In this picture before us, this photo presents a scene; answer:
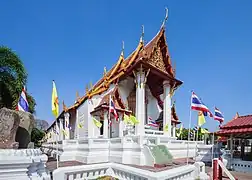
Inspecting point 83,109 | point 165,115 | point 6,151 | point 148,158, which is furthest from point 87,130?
point 6,151

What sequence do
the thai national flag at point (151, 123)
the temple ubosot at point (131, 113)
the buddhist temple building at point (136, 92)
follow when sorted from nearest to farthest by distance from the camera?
the temple ubosot at point (131, 113), the buddhist temple building at point (136, 92), the thai national flag at point (151, 123)

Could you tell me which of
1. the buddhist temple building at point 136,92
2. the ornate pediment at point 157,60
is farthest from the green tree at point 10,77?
the ornate pediment at point 157,60

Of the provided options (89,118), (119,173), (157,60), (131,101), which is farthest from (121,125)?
(119,173)

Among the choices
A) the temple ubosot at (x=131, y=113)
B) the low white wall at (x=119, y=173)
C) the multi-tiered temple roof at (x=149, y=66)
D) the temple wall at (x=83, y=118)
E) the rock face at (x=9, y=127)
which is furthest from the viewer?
the temple wall at (x=83, y=118)

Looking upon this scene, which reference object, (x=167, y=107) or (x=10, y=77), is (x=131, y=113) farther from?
(x=10, y=77)

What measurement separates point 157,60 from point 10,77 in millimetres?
11163

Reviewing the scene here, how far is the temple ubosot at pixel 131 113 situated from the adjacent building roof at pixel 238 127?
11.3ft

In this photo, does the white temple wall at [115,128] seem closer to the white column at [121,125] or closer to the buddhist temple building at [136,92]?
the buddhist temple building at [136,92]

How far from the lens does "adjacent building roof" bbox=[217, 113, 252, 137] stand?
44.0 ft

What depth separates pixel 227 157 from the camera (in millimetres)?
14492

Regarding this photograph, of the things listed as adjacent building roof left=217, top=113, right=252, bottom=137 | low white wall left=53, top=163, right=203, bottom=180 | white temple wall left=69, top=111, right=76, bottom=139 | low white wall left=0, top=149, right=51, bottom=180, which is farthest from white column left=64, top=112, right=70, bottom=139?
low white wall left=0, top=149, right=51, bottom=180

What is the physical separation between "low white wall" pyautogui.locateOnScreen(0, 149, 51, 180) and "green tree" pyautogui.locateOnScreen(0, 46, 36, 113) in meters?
10.9

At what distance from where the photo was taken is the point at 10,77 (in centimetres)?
1469

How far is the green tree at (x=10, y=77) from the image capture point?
14.5 meters
